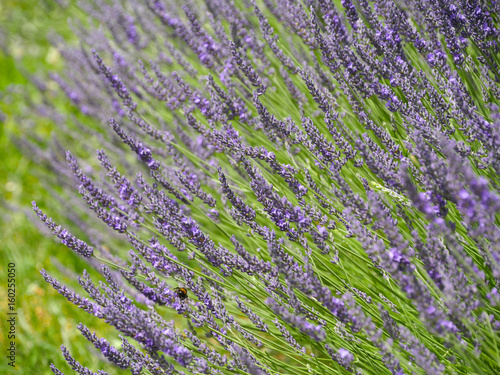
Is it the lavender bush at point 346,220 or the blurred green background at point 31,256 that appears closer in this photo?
the lavender bush at point 346,220

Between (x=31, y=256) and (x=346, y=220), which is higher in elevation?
(x=346, y=220)

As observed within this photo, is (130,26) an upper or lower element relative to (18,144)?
upper

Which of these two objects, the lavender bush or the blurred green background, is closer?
the lavender bush

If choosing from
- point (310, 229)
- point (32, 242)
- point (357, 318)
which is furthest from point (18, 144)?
point (357, 318)

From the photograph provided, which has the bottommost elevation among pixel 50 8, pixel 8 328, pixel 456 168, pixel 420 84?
pixel 8 328

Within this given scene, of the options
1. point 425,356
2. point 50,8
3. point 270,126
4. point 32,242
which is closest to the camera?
point 425,356

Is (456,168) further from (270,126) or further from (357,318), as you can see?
(270,126)

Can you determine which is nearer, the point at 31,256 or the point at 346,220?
the point at 346,220

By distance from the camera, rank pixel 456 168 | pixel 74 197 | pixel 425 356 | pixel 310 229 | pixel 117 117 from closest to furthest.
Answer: pixel 456 168 → pixel 425 356 → pixel 310 229 → pixel 117 117 → pixel 74 197
